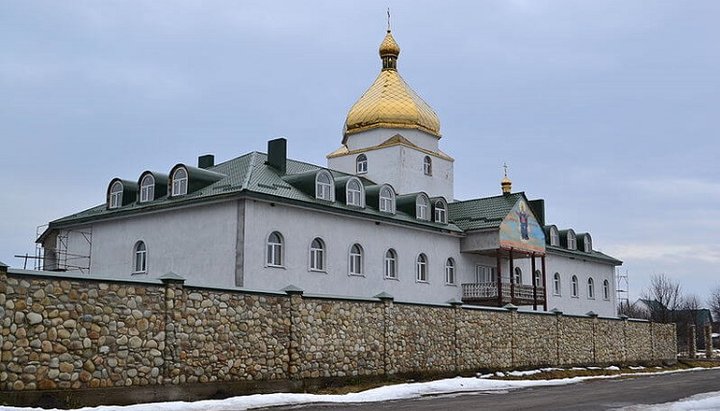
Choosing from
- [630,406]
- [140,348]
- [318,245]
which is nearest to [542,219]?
[318,245]

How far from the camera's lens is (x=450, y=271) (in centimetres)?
3362

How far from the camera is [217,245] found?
83.3ft

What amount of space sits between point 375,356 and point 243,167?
11447 millimetres

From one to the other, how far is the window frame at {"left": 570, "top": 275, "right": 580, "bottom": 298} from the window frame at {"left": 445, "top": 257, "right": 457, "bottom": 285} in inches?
409

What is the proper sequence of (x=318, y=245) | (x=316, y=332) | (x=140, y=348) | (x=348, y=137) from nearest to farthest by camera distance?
(x=140, y=348)
(x=316, y=332)
(x=318, y=245)
(x=348, y=137)

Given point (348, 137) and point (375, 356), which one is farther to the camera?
point (348, 137)

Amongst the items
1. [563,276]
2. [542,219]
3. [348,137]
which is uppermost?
[348,137]

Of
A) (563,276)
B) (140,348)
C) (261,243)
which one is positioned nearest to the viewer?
(140,348)

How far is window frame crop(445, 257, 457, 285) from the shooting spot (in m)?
33.3

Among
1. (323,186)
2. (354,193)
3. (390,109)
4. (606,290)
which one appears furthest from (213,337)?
(606,290)

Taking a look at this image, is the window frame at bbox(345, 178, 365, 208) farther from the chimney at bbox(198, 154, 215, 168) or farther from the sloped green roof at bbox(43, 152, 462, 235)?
the chimney at bbox(198, 154, 215, 168)

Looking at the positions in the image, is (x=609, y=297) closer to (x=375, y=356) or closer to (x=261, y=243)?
(x=261, y=243)

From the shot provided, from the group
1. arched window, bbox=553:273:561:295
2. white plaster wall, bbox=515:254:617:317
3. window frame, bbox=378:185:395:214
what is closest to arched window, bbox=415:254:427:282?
window frame, bbox=378:185:395:214

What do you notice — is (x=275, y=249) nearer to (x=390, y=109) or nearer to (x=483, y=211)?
(x=483, y=211)
